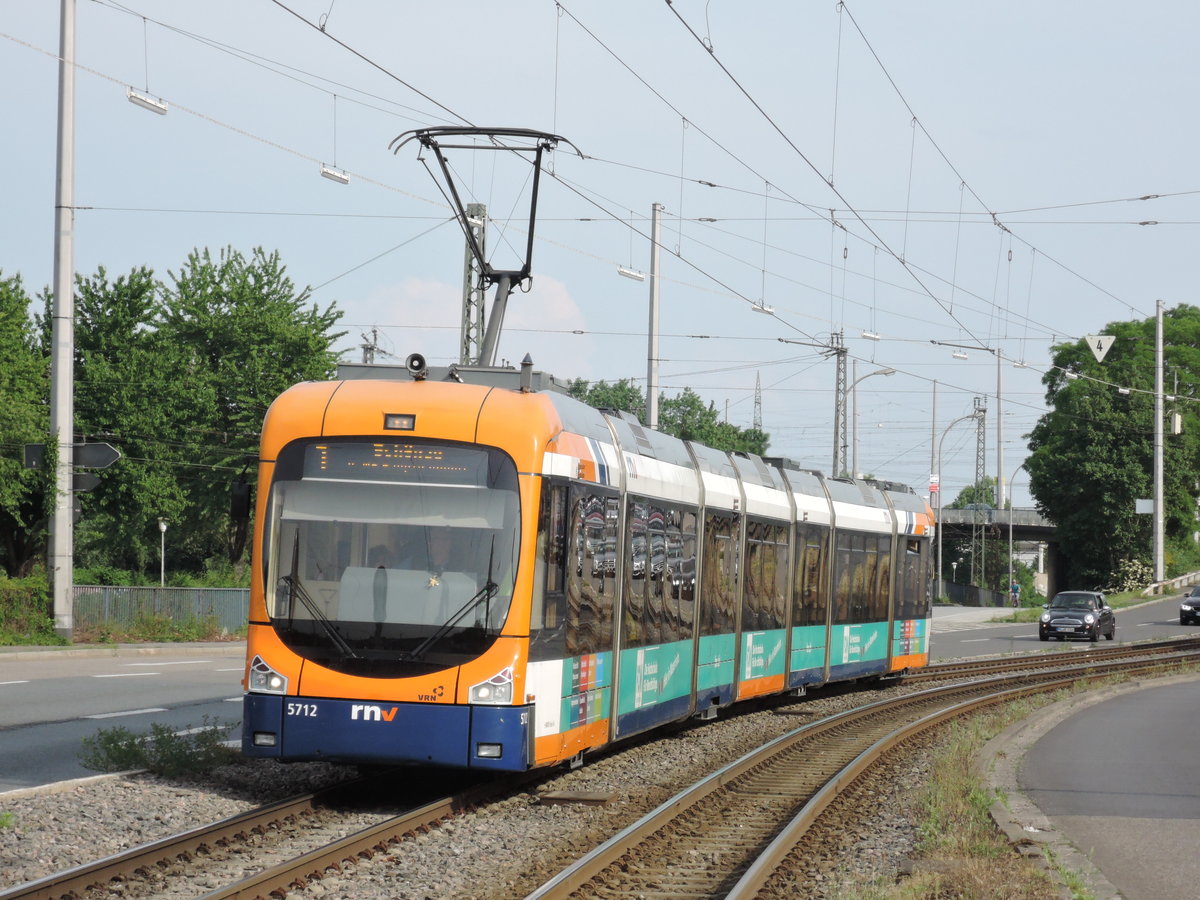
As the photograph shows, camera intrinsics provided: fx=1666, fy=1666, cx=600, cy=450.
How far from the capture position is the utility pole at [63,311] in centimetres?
2856

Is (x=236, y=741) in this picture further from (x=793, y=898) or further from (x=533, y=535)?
(x=793, y=898)

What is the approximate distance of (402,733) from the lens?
1141 centimetres

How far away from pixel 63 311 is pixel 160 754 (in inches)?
681

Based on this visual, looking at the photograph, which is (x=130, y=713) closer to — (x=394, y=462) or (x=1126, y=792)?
(x=394, y=462)

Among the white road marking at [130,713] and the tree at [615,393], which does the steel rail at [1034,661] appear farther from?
the tree at [615,393]

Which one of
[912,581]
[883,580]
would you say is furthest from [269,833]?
[912,581]

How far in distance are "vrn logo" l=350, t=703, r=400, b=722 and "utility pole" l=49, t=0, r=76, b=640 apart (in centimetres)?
1835

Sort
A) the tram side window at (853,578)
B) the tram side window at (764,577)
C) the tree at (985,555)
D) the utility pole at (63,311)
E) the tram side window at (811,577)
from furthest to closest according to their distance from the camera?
the tree at (985,555) < the utility pole at (63,311) < the tram side window at (853,578) < the tram side window at (811,577) < the tram side window at (764,577)

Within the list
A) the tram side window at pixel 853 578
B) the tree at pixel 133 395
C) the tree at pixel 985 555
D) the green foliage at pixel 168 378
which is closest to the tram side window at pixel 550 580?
the tram side window at pixel 853 578

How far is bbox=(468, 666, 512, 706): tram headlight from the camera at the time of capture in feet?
37.5

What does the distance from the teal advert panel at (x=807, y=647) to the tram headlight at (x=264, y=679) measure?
35.2 feet

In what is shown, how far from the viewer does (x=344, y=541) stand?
38.5ft

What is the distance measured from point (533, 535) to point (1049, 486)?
260 ft

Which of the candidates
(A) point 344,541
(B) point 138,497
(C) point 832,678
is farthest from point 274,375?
(A) point 344,541
